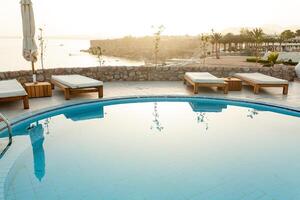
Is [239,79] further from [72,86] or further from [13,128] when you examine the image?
[13,128]

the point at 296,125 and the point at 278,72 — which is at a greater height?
the point at 278,72

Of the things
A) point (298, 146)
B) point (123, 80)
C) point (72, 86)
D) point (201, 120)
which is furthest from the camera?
point (123, 80)

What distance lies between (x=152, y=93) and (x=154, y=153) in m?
4.35

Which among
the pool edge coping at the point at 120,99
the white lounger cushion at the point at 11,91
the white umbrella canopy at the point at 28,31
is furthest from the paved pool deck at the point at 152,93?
the white umbrella canopy at the point at 28,31

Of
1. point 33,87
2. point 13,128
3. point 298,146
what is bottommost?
point 298,146

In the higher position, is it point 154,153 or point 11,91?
point 11,91

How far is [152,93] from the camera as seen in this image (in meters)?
9.55

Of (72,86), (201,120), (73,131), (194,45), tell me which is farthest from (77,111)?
(194,45)

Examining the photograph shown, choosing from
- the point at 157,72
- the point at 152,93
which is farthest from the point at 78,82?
the point at 157,72

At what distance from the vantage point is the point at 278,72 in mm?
12531

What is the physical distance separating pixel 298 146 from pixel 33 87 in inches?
292

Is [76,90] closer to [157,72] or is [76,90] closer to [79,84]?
[79,84]

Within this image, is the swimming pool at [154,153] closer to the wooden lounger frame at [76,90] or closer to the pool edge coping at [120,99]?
the pool edge coping at [120,99]

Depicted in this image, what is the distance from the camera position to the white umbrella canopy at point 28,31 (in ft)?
26.9
